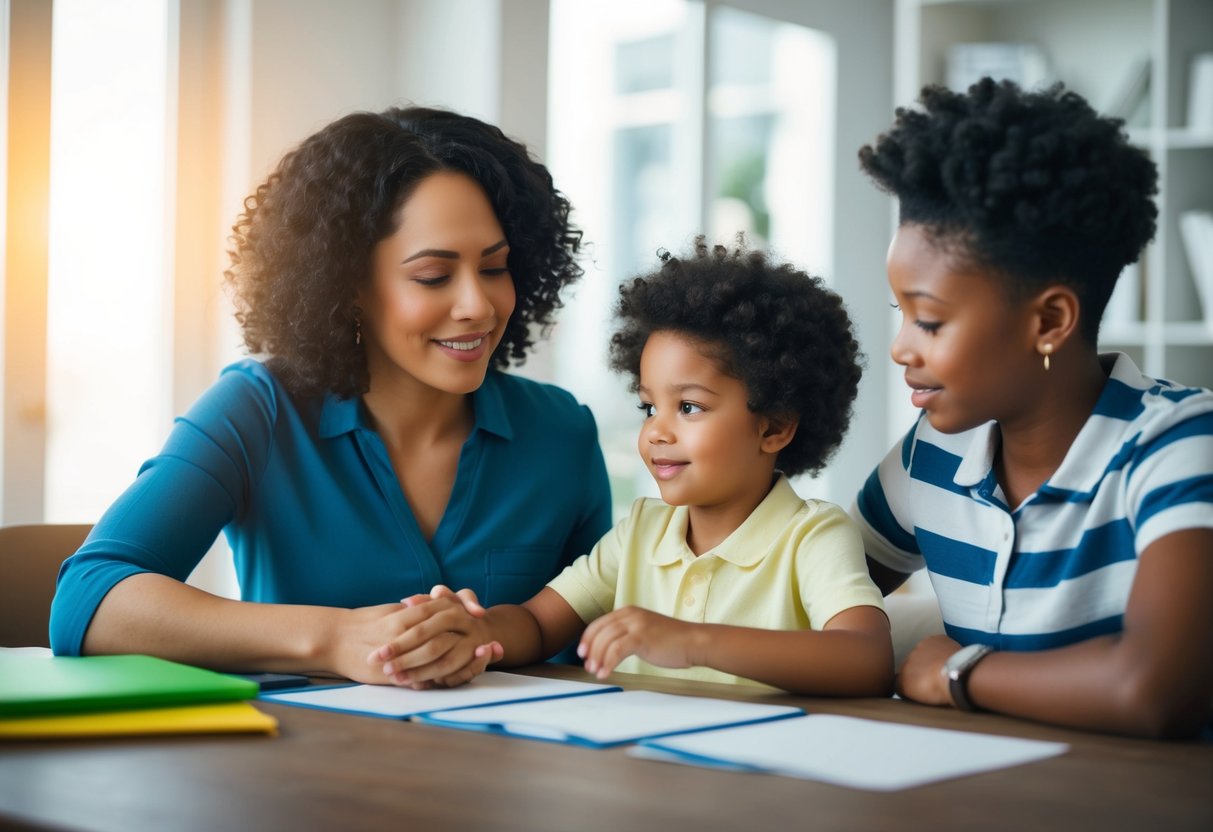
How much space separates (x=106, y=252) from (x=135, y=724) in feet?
6.17

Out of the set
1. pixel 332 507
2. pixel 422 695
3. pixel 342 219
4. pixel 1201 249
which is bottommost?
pixel 422 695

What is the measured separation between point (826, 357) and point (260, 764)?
0.98 metres

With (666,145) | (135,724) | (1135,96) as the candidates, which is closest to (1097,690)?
(135,724)

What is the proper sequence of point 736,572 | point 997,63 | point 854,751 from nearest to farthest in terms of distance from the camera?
point 854,751 → point 736,572 → point 997,63

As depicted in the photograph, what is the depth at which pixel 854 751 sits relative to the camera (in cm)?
101

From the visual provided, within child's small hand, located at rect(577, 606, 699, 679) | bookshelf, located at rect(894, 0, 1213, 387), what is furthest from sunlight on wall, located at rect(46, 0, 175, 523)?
bookshelf, located at rect(894, 0, 1213, 387)

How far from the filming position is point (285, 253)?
1.83 m

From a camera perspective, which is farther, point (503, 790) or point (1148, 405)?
point (1148, 405)

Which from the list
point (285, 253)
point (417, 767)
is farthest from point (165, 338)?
point (417, 767)

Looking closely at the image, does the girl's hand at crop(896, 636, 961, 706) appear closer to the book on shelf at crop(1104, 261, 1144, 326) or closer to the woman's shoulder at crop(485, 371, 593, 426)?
the woman's shoulder at crop(485, 371, 593, 426)

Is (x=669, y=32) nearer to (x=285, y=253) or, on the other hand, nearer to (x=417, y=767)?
(x=285, y=253)

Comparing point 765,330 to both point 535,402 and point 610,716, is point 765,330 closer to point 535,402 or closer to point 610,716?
point 535,402

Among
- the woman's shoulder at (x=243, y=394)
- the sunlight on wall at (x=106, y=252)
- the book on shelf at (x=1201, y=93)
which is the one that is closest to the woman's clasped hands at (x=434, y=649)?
the woman's shoulder at (x=243, y=394)

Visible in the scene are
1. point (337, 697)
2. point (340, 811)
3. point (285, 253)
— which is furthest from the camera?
point (285, 253)
